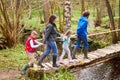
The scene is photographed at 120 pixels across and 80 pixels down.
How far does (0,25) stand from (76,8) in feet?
96.6

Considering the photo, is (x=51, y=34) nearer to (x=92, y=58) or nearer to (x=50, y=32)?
(x=50, y=32)

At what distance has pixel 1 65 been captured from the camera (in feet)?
40.1

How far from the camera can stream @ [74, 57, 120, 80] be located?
12.1m

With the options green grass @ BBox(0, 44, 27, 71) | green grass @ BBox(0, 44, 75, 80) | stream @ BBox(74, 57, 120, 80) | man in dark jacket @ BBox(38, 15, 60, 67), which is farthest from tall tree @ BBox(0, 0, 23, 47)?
man in dark jacket @ BBox(38, 15, 60, 67)

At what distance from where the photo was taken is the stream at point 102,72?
12.1 meters

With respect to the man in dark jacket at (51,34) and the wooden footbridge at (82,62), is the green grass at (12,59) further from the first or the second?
the man in dark jacket at (51,34)

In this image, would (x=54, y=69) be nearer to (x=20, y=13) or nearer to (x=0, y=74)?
(x=0, y=74)

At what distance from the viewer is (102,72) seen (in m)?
12.9

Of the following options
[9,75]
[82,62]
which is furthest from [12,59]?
[82,62]

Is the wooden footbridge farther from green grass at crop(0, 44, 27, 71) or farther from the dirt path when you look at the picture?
green grass at crop(0, 44, 27, 71)

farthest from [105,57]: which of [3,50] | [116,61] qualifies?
[3,50]

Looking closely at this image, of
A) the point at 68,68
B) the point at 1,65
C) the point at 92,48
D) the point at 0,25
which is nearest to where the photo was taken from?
the point at 68,68

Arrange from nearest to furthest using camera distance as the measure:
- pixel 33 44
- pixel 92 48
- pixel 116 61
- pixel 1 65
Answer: pixel 33 44 → pixel 1 65 → pixel 116 61 → pixel 92 48

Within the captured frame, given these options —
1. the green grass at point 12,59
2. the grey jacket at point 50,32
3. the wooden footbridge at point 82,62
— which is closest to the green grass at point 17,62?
the green grass at point 12,59
